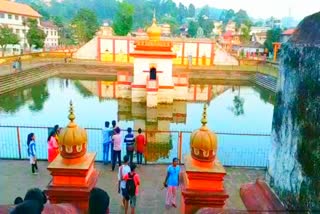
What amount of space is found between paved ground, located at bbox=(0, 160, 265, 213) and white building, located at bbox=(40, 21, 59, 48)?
68.1m

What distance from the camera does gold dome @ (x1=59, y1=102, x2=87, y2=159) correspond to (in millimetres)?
6219

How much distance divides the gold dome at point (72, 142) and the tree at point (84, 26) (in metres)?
59.2

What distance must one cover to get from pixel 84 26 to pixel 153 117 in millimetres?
46065

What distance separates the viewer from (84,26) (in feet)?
208

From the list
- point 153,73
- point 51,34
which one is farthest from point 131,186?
point 51,34

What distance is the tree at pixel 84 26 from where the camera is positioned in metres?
62.4

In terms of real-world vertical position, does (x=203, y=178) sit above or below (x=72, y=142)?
below

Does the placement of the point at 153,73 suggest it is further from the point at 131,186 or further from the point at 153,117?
the point at 131,186

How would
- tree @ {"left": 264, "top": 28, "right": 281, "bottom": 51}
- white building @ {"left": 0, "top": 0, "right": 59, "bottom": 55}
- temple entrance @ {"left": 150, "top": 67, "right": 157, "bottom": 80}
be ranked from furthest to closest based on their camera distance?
1. tree @ {"left": 264, "top": 28, "right": 281, "bottom": 51}
2. white building @ {"left": 0, "top": 0, "right": 59, "bottom": 55}
3. temple entrance @ {"left": 150, "top": 67, "right": 157, "bottom": 80}

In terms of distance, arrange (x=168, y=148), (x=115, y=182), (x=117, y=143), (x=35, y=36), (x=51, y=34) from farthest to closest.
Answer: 1. (x=51, y=34)
2. (x=35, y=36)
3. (x=168, y=148)
4. (x=117, y=143)
5. (x=115, y=182)

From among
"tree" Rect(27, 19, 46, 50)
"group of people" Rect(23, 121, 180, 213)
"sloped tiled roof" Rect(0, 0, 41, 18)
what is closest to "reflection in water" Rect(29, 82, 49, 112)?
"group of people" Rect(23, 121, 180, 213)

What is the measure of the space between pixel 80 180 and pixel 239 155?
9.07m

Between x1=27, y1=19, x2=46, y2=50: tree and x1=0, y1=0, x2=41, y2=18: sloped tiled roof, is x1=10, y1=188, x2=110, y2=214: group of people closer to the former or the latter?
x1=27, y1=19, x2=46, y2=50: tree

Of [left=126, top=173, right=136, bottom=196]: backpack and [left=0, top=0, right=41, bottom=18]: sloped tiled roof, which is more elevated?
[left=0, top=0, right=41, bottom=18]: sloped tiled roof
